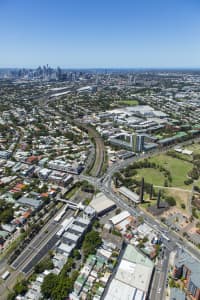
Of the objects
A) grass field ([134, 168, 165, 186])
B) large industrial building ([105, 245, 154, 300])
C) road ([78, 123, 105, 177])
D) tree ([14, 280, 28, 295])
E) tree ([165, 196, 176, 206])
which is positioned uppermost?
road ([78, 123, 105, 177])

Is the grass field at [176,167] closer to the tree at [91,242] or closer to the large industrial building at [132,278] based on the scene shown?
the tree at [91,242]

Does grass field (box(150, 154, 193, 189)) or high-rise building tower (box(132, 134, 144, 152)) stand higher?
high-rise building tower (box(132, 134, 144, 152))

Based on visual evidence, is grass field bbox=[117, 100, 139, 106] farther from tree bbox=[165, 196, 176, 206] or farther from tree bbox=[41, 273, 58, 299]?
tree bbox=[41, 273, 58, 299]

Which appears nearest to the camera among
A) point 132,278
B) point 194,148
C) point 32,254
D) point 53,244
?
point 132,278

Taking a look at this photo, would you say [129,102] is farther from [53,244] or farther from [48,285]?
[48,285]

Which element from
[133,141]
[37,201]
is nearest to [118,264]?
[37,201]

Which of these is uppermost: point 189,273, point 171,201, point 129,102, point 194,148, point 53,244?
point 129,102

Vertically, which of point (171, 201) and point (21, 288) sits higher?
point (171, 201)

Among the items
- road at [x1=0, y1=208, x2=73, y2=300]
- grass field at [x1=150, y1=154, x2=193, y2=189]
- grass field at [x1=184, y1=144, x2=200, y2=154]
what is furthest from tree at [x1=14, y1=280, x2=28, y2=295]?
grass field at [x1=184, y1=144, x2=200, y2=154]

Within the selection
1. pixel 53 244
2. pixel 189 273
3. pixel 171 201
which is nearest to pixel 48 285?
pixel 53 244
